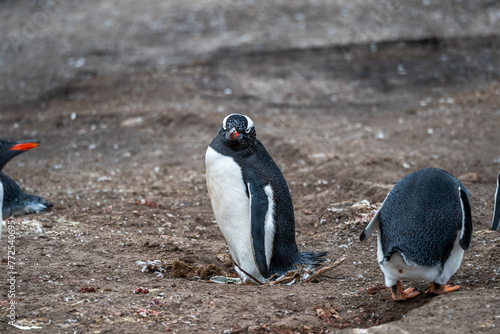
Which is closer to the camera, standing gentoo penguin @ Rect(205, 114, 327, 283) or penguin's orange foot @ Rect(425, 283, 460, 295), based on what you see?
penguin's orange foot @ Rect(425, 283, 460, 295)

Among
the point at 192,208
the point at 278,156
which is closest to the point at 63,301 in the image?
the point at 192,208

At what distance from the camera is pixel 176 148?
745 cm

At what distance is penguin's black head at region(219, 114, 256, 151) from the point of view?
4.06 meters

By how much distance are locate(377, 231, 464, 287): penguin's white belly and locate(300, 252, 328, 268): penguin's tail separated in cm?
90

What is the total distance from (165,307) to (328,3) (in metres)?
9.38

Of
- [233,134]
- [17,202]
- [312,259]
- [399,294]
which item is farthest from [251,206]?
[17,202]

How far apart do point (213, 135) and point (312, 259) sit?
382 centimetres

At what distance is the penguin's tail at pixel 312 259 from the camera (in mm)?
4148

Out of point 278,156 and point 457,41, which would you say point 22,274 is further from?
point 457,41

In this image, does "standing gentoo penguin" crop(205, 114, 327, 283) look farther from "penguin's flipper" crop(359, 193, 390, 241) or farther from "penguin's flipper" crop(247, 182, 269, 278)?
"penguin's flipper" crop(359, 193, 390, 241)

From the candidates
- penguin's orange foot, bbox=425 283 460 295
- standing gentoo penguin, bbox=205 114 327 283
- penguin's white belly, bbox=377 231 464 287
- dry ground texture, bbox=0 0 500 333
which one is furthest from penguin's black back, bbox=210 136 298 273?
penguin's orange foot, bbox=425 283 460 295

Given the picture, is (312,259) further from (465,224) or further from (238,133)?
(465,224)

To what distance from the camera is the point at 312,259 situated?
4195 mm

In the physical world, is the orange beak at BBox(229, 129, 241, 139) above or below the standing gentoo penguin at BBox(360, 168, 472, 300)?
above
